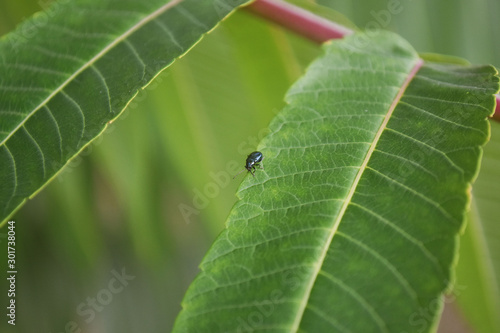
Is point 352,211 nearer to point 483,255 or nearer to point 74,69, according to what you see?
point 74,69

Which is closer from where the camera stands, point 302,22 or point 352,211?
point 352,211

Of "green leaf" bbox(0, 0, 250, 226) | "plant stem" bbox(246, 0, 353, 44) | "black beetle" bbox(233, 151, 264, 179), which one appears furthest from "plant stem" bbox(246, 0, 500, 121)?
"black beetle" bbox(233, 151, 264, 179)

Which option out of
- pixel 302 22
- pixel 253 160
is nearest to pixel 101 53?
pixel 253 160

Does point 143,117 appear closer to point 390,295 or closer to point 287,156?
point 287,156

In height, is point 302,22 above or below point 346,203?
above

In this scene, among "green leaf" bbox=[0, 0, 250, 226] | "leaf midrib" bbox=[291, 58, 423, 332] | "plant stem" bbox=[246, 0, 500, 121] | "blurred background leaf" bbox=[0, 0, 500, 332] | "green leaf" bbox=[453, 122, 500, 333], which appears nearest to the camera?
"leaf midrib" bbox=[291, 58, 423, 332]

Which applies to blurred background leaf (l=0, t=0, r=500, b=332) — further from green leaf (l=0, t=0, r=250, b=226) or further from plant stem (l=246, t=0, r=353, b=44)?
green leaf (l=0, t=0, r=250, b=226)

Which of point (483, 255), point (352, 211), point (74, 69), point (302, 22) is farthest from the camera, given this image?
point (483, 255)
